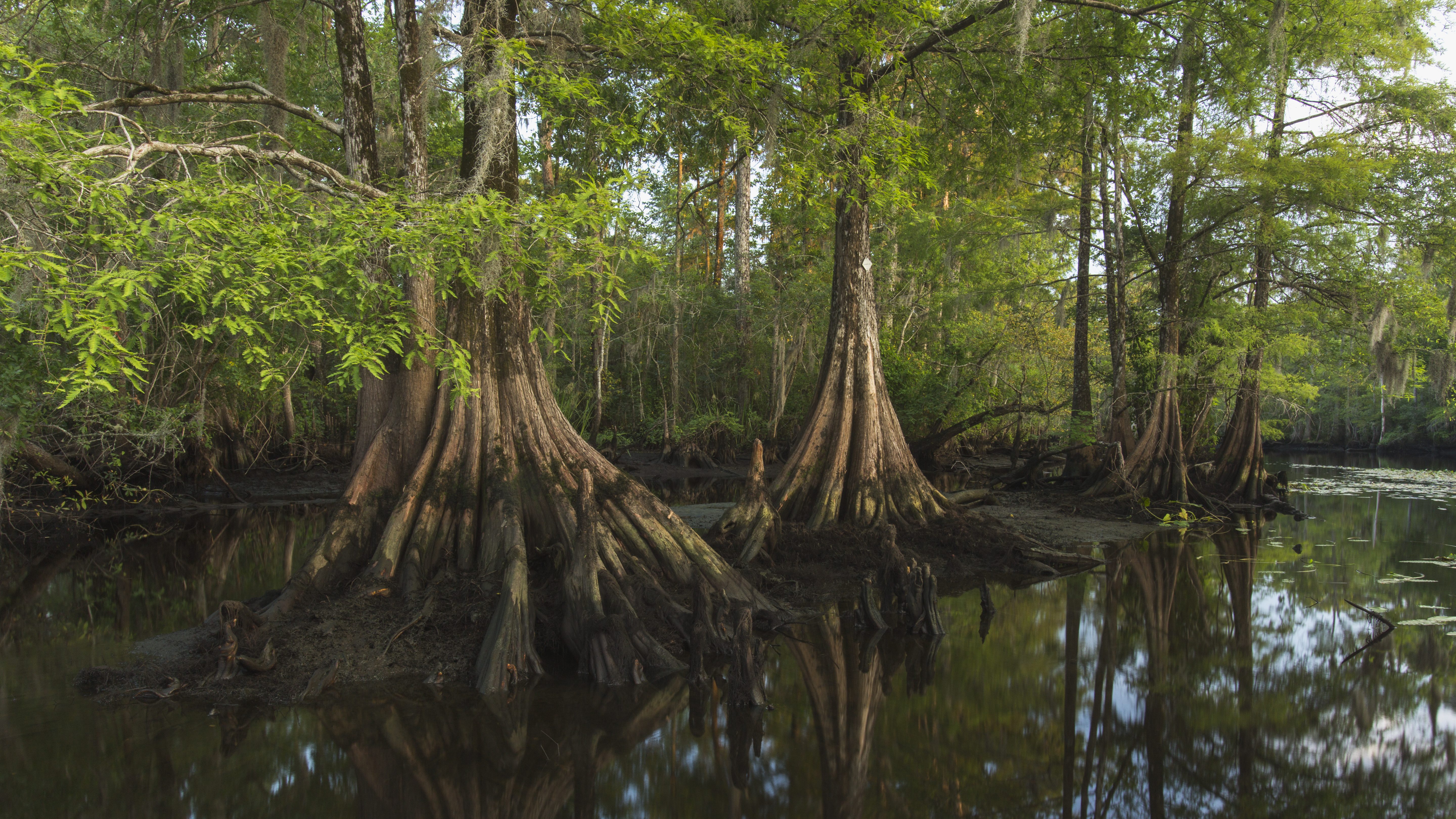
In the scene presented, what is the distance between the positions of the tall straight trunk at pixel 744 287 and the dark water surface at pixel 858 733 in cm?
1509

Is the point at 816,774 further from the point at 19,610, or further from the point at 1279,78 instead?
the point at 1279,78

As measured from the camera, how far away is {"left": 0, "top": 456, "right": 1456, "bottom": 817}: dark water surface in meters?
4.32

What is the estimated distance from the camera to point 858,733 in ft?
17.0

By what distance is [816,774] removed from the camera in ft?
15.2

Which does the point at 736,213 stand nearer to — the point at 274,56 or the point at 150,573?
the point at 274,56

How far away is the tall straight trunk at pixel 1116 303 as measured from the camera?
13695 millimetres

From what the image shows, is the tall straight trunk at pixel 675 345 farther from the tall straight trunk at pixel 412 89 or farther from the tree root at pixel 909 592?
the tree root at pixel 909 592

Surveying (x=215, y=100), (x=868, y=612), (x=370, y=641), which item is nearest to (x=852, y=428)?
(x=868, y=612)

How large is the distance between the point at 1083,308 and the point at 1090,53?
5.19 meters

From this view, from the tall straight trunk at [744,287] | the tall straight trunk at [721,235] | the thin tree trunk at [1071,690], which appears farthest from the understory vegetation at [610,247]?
the tall straight trunk at [721,235]

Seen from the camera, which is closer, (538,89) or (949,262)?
(538,89)

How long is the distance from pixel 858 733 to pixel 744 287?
58.6 feet

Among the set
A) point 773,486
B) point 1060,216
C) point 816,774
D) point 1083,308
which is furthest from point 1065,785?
point 1060,216

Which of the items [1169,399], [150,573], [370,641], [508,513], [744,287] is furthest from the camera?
[744,287]
